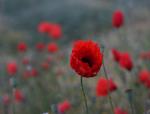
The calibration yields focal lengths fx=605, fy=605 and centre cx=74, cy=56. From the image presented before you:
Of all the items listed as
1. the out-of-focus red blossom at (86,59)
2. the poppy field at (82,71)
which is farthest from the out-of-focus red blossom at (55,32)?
the out-of-focus red blossom at (86,59)

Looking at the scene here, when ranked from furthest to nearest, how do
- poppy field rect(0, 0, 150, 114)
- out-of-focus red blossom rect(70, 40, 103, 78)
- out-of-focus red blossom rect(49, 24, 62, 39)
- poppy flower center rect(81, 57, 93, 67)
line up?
out-of-focus red blossom rect(49, 24, 62, 39), poppy field rect(0, 0, 150, 114), poppy flower center rect(81, 57, 93, 67), out-of-focus red blossom rect(70, 40, 103, 78)

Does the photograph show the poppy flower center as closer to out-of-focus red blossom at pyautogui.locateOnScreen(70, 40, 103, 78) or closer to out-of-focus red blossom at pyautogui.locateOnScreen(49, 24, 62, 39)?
out-of-focus red blossom at pyautogui.locateOnScreen(70, 40, 103, 78)

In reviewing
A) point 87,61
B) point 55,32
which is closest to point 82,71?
point 87,61

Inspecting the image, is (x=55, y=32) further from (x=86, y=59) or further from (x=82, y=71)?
(x=82, y=71)

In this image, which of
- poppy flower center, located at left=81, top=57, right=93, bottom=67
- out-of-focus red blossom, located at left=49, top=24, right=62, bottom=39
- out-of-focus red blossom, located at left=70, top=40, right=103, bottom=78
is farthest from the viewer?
out-of-focus red blossom, located at left=49, top=24, right=62, bottom=39

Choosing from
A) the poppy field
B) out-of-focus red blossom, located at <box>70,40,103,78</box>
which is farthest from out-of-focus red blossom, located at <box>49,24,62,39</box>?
out-of-focus red blossom, located at <box>70,40,103,78</box>

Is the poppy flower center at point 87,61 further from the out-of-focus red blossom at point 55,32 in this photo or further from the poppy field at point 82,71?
the out-of-focus red blossom at point 55,32

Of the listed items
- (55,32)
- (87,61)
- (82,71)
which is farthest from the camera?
(55,32)

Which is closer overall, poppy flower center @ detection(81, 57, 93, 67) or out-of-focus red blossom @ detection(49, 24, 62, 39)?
poppy flower center @ detection(81, 57, 93, 67)
